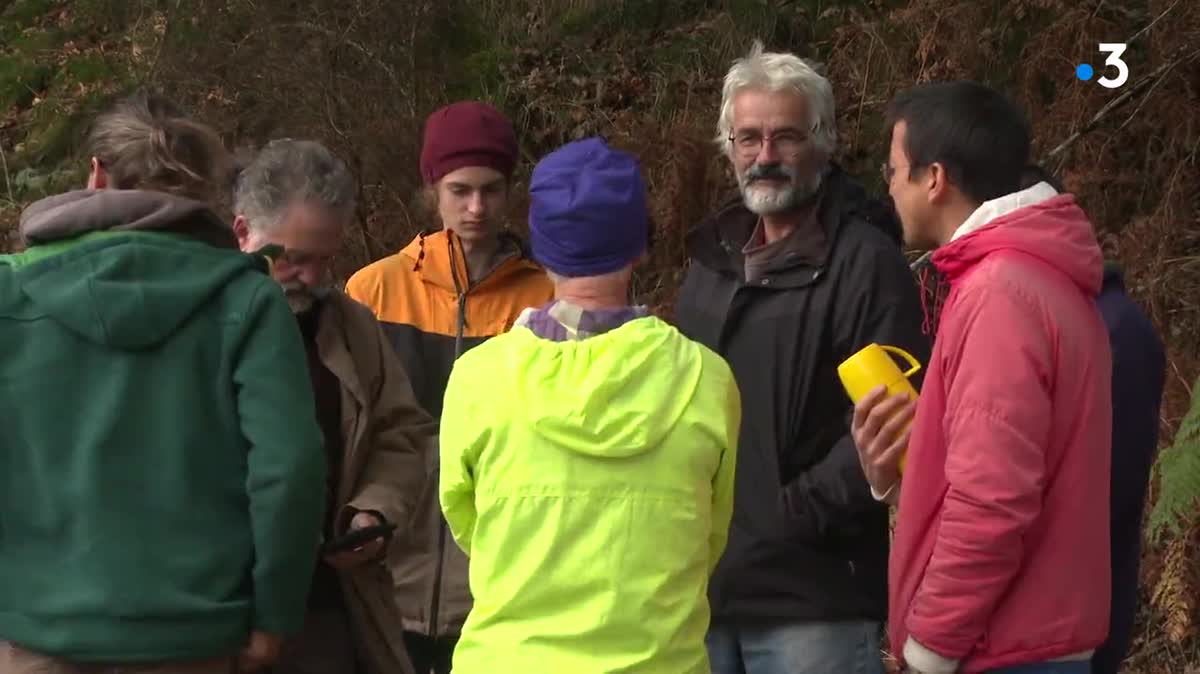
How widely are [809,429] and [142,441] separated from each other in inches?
59.5

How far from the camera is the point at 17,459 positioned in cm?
323

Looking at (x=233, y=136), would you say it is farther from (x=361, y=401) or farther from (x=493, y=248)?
(x=361, y=401)

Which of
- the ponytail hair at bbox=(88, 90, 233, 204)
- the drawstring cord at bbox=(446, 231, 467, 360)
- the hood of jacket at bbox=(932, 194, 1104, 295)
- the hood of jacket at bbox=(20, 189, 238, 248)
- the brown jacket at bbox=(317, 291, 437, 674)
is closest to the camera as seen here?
the hood of jacket at bbox=(932, 194, 1104, 295)

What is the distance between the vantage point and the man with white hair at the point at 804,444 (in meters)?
3.71

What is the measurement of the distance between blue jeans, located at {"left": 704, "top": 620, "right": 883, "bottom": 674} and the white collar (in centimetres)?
100

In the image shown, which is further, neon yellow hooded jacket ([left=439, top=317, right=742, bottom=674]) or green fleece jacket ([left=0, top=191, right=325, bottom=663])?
green fleece jacket ([left=0, top=191, right=325, bottom=663])

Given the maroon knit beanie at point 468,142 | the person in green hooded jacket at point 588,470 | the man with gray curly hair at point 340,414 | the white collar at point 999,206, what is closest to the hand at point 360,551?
the man with gray curly hair at point 340,414

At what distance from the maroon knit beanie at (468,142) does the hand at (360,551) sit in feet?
4.15

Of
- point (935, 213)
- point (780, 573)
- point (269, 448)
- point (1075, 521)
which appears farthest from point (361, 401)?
point (1075, 521)

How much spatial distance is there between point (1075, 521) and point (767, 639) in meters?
0.94

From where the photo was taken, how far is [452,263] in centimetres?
448

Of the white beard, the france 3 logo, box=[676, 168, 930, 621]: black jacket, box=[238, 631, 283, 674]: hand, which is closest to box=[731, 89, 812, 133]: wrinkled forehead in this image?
the white beard

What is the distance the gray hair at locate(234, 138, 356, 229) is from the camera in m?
3.79

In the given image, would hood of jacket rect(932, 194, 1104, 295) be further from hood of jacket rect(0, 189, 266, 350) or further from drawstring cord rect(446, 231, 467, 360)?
drawstring cord rect(446, 231, 467, 360)
